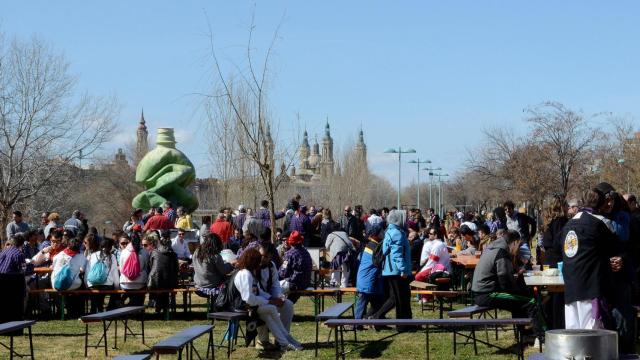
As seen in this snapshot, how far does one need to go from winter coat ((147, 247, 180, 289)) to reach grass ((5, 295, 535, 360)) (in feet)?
2.05

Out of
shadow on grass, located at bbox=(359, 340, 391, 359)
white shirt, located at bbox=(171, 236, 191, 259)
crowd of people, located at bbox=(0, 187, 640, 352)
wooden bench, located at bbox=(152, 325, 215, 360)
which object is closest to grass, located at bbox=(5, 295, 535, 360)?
shadow on grass, located at bbox=(359, 340, 391, 359)

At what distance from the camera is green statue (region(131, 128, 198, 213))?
34781mm

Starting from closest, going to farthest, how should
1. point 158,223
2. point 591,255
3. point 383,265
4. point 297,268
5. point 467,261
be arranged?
point 591,255 → point 383,265 → point 297,268 → point 467,261 → point 158,223

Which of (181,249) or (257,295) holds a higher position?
(181,249)

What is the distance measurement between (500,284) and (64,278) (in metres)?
7.88

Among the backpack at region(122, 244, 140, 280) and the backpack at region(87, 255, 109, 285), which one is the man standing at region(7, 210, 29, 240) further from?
the backpack at region(122, 244, 140, 280)

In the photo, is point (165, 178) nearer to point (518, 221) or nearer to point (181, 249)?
point (181, 249)

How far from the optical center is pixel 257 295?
1318 cm

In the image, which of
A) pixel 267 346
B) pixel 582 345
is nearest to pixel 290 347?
pixel 267 346

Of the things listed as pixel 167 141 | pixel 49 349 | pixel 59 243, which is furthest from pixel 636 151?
pixel 49 349

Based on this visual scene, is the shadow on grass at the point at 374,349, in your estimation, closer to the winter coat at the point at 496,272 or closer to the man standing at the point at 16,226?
the winter coat at the point at 496,272

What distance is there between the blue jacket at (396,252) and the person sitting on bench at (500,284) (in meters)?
1.59

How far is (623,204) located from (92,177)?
76.2 metres

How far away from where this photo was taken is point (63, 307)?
57.8 ft
